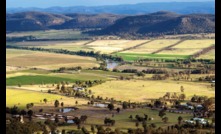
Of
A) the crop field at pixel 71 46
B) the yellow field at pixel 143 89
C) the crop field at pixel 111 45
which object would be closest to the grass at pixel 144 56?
the crop field at pixel 111 45

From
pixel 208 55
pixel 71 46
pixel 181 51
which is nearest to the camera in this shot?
pixel 208 55

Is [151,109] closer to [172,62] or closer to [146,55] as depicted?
[172,62]

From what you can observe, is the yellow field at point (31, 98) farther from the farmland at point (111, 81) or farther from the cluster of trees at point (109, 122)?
the cluster of trees at point (109, 122)

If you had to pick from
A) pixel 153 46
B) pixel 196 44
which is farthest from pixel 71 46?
pixel 196 44

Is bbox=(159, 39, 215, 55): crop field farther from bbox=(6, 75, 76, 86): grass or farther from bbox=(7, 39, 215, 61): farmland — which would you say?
bbox=(6, 75, 76, 86): grass

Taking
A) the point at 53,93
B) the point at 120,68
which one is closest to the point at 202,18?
the point at 120,68

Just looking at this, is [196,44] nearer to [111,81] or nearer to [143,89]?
[111,81]
